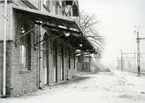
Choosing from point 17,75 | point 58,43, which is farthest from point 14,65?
point 58,43

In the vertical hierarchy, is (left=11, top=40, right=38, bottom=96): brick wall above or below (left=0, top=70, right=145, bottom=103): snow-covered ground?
above

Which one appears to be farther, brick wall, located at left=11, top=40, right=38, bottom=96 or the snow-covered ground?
brick wall, located at left=11, top=40, right=38, bottom=96

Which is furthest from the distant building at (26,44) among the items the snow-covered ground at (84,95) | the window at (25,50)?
the snow-covered ground at (84,95)

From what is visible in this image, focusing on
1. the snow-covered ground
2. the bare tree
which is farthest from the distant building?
the bare tree

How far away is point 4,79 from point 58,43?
973 centimetres

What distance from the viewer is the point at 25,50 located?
12156mm

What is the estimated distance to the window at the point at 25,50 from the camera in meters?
11.6

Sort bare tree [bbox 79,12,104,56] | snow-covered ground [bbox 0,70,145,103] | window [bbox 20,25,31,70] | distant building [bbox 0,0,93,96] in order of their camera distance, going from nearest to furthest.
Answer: snow-covered ground [bbox 0,70,145,103], distant building [bbox 0,0,93,96], window [bbox 20,25,31,70], bare tree [bbox 79,12,104,56]

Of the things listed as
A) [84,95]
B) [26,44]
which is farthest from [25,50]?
[84,95]

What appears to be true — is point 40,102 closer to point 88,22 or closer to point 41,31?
point 41,31

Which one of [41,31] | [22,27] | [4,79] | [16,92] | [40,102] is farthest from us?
[41,31]

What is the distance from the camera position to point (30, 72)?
12133 millimetres

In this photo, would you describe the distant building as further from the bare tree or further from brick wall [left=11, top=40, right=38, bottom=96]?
the bare tree

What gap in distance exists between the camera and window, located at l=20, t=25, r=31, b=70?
11.6m
